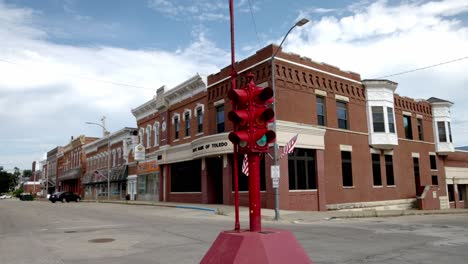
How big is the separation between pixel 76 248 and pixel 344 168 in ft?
68.9

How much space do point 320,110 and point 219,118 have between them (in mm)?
7150

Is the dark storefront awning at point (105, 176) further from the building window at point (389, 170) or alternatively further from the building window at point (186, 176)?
the building window at point (389, 170)

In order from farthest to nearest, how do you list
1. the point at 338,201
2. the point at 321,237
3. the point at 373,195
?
the point at 373,195 → the point at 338,201 → the point at 321,237

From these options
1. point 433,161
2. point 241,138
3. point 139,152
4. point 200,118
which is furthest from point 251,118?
point 433,161

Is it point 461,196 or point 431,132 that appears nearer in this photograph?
point 431,132

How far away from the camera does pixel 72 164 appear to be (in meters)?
69.9

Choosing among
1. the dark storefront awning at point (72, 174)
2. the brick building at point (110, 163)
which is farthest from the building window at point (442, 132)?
the dark storefront awning at point (72, 174)

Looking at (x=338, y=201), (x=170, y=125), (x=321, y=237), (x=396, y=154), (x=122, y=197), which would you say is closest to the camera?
(x=321, y=237)

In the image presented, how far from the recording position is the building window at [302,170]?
2409 centimetres

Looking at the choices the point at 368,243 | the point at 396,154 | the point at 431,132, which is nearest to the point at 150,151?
the point at 396,154

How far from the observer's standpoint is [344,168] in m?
27.7

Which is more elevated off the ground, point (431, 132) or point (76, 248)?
point (431, 132)

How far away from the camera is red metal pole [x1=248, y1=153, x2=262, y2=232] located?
5.22m

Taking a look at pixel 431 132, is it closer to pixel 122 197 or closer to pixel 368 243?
pixel 368 243
